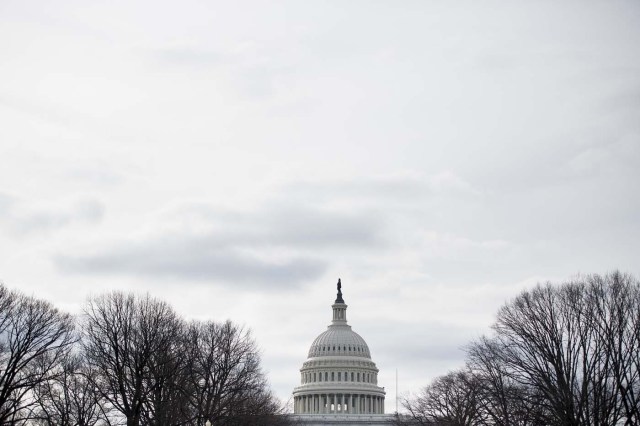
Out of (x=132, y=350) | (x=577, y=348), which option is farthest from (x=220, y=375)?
(x=577, y=348)

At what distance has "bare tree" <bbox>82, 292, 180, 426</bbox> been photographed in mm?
70750

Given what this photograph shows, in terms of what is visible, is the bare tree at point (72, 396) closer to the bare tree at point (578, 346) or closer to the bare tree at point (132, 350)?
the bare tree at point (132, 350)

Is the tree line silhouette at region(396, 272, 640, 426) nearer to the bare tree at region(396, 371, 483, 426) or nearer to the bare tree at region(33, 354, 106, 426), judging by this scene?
the bare tree at region(396, 371, 483, 426)

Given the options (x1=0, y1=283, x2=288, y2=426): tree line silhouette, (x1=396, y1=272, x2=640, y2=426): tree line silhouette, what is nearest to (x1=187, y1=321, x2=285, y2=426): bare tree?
(x1=0, y1=283, x2=288, y2=426): tree line silhouette

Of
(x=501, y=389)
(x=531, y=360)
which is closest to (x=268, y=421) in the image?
(x=501, y=389)

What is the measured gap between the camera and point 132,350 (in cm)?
7406

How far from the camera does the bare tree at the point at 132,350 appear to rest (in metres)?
70.8

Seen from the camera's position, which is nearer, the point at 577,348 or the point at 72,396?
the point at 577,348

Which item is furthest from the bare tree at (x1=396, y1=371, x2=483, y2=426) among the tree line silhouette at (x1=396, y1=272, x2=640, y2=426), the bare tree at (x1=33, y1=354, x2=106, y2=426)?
the bare tree at (x1=33, y1=354, x2=106, y2=426)

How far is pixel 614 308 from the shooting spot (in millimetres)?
64875

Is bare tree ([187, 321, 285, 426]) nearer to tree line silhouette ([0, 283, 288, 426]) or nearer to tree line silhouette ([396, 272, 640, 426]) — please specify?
tree line silhouette ([0, 283, 288, 426])

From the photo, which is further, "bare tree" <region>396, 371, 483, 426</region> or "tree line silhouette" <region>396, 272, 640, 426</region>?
"bare tree" <region>396, 371, 483, 426</region>

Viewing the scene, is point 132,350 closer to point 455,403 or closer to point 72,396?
point 72,396

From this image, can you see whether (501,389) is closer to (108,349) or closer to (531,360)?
(531,360)
